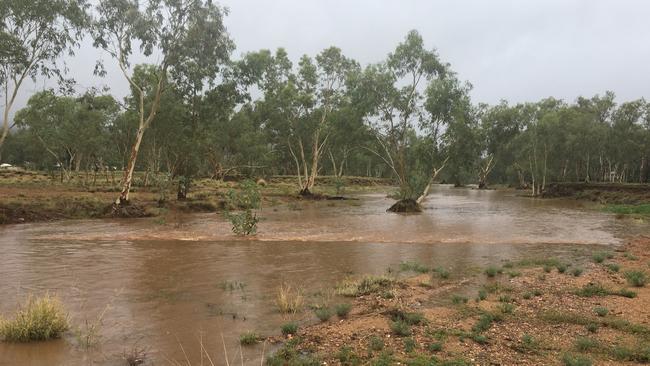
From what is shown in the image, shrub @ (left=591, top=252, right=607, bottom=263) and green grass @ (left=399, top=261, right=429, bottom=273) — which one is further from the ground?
shrub @ (left=591, top=252, right=607, bottom=263)

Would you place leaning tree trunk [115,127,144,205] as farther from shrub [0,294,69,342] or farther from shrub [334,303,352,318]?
shrub [334,303,352,318]

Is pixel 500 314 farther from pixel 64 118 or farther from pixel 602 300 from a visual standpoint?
pixel 64 118

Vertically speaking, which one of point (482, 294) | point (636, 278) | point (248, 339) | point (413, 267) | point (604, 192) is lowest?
point (248, 339)

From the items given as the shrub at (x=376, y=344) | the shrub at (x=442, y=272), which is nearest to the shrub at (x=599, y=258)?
the shrub at (x=442, y=272)

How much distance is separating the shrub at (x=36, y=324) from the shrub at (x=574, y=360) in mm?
7709

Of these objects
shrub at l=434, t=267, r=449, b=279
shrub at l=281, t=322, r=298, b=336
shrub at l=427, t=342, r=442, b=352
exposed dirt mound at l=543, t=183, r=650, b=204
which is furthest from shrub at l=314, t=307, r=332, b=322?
exposed dirt mound at l=543, t=183, r=650, b=204

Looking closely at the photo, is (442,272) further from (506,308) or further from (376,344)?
(376,344)

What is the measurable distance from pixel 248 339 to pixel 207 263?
7.82 meters

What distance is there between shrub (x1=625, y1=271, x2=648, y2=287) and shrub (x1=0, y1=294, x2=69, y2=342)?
12.5m

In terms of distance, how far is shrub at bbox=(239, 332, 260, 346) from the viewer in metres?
7.34

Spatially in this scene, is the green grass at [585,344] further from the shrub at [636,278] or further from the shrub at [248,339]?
the shrub at [636,278]

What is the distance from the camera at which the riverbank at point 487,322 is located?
22.0 feet

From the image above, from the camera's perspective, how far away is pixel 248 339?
734cm

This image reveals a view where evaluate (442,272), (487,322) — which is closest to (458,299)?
(487,322)
